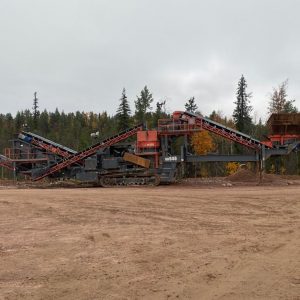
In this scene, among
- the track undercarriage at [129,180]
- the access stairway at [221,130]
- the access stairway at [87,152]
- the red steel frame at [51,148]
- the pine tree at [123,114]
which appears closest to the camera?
the access stairway at [221,130]

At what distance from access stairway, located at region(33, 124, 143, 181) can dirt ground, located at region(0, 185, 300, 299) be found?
15.9 m

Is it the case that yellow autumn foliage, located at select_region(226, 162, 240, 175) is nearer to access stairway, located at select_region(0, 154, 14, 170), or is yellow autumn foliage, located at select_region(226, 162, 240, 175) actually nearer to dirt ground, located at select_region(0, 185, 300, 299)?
access stairway, located at select_region(0, 154, 14, 170)

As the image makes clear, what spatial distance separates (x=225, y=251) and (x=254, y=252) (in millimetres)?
551

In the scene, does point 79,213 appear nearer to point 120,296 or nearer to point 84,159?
point 120,296

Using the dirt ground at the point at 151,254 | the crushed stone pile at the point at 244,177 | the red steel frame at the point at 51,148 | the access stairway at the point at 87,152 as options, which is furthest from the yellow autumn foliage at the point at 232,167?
the dirt ground at the point at 151,254

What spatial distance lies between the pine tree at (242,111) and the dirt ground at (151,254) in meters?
51.8

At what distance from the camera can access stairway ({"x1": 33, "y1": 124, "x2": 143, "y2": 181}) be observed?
99.5ft

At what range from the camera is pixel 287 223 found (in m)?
11.7

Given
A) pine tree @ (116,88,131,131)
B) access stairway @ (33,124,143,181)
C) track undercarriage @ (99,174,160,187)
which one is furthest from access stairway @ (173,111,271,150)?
pine tree @ (116,88,131,131)

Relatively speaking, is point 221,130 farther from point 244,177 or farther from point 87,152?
point 87,152

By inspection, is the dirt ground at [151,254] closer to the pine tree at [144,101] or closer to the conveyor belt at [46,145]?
the conveyor belt at [46,145]

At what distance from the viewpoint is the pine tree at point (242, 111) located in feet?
214

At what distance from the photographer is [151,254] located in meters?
8.00

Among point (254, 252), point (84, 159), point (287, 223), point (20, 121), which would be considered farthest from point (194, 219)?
point (20, 121)
